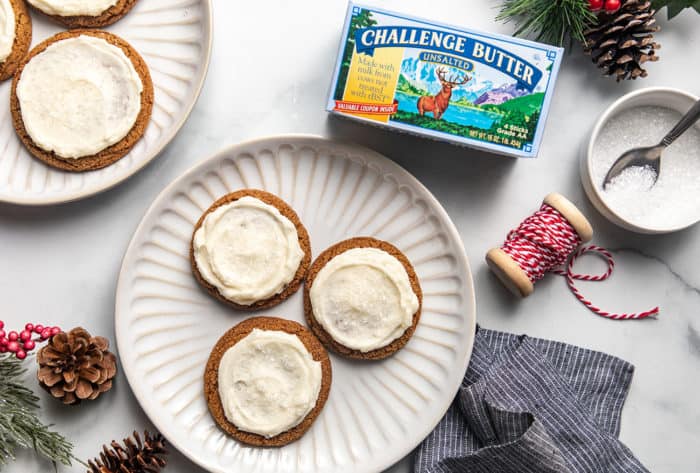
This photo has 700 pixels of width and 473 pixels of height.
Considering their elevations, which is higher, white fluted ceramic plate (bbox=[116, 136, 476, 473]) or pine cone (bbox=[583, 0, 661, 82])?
pine cone (bbox=[583, 0, 661, 82])

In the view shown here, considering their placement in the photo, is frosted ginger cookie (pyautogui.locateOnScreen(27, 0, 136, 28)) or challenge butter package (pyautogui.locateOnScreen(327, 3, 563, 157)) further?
frosted ginger cookie (pyautogui.locateOnScreen(27, 0, 136, 28))

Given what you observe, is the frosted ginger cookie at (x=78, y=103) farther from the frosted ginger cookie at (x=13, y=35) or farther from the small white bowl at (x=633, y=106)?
the small white bowl at (x=633, y=106)

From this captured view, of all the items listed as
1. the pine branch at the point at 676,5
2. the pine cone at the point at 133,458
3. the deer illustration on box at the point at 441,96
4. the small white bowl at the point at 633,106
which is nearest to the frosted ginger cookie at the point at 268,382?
the pine cone at the point at 133,458

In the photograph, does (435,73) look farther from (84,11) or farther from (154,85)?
(84,11)

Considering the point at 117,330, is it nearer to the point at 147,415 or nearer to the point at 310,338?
the point at 147,415

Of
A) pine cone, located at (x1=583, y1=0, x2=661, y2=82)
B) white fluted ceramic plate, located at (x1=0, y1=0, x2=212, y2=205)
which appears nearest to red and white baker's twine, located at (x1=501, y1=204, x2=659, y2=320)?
pine cone, located at (x1=583, y1=0, x2=661, y2=82)

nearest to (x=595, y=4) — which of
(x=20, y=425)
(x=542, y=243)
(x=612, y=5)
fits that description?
(x=612, y=5)

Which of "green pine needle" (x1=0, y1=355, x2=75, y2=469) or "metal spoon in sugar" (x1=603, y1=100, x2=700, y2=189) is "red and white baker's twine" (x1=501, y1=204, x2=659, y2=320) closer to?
"metal spoon in sugar" (x1=603, y1=100, x2=700, y2=189)
